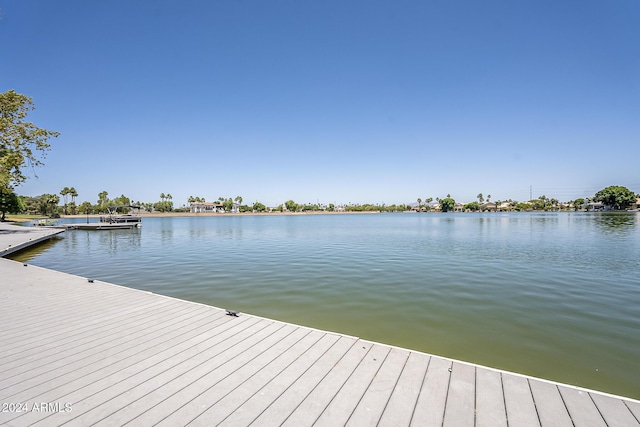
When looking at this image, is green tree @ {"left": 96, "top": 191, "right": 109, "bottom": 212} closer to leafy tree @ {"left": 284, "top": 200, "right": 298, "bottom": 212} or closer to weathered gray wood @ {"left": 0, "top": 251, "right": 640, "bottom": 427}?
leafy tree @ {"left": 284, "top": 200, "right": 298, "bottom": 212}

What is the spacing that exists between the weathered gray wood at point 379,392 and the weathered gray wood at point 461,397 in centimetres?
51

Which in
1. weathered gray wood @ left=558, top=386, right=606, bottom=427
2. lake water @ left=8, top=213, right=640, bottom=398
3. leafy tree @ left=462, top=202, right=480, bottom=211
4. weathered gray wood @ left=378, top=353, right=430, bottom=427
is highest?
leafy tree @ left=462, top=202, right=480, bottom=211

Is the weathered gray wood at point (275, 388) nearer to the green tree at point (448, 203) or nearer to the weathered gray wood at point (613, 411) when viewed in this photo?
the weathered gray wood at point (613, 411)

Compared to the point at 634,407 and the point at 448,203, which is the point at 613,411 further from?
the point at 448,203

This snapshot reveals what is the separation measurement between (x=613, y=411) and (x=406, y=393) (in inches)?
69.3

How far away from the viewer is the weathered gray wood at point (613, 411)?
7.91ft

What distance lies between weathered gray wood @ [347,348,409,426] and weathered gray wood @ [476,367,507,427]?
754 mm

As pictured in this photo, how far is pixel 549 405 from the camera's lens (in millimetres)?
2627

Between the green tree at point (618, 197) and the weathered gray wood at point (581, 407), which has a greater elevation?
the green tree at point (618, 197)

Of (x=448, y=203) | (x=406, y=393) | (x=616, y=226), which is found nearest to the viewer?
(x=406, y=393)

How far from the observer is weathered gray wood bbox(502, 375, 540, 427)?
2.42 m

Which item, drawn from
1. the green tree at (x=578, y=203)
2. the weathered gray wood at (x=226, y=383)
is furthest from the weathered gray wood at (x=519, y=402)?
the green tree at (x=578, y=203)

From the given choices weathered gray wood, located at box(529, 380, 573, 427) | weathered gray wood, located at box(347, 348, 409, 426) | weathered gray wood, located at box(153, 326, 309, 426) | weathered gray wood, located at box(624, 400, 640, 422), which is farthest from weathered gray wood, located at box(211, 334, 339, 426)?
weathered gray wood, located at box(624, 400, 640, 422)

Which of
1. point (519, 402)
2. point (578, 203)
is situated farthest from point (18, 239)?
point (578, 203)
